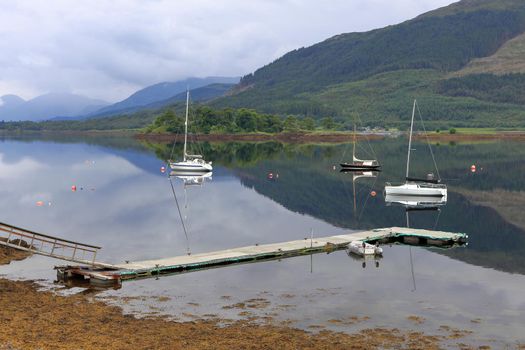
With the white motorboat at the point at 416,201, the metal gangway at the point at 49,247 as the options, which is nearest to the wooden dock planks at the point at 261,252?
the metal gangway at the point at 49,247

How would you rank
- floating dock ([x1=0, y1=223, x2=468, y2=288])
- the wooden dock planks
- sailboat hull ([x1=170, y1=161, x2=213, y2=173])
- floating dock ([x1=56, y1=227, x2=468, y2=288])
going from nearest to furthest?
1. floating dock ([x1=0, y1=223, x2=468, y2=288])
2. floating dock ([x1=56, y1=227, x2=468, y2=288])
3. the wooden dock planks
4. sailboat hull ([x1=170, y1=161, x2=213, y2=173])

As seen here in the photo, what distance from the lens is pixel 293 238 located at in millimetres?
66625

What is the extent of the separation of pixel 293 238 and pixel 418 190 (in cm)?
4107

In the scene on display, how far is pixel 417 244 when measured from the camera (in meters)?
61.9

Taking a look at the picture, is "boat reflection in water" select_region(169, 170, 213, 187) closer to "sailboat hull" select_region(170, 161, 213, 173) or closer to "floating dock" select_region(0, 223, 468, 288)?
"sailboat hull" select_region(170, 161, 213, 173)

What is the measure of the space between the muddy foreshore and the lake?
1492 millimetres

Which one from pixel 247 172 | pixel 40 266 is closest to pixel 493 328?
pixel 40 266

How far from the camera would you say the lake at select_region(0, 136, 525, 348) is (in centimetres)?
3919

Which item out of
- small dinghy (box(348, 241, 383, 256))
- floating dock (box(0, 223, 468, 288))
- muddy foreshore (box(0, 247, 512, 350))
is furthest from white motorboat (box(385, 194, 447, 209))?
muddy foreshore (box(0, 247, 512, 350))

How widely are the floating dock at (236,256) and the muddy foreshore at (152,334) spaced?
6055 mm

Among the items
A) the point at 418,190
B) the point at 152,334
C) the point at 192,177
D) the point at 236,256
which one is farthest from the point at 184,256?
the point at 192,177

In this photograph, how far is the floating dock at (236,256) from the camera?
44594 mm

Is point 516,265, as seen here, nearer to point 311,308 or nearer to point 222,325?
point 311,308

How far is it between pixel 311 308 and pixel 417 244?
25.6 metres
